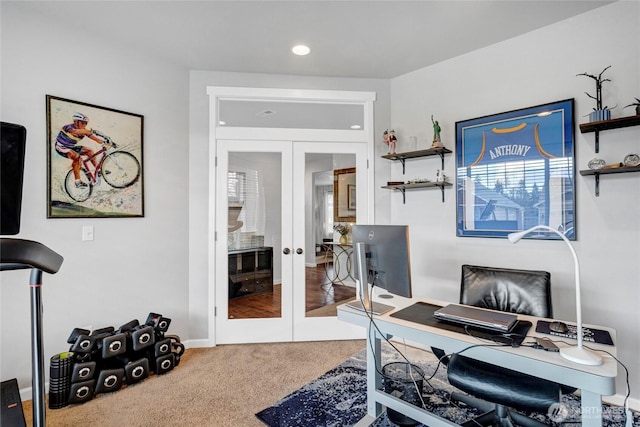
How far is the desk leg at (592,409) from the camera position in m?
1.22

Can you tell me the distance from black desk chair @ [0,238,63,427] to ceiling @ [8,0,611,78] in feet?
6.61

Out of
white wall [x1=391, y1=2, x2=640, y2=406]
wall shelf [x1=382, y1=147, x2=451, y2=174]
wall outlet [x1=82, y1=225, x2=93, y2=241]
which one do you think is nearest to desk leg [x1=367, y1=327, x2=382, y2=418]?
white wall [x1=391, y1=2, x2=640, y2=406]

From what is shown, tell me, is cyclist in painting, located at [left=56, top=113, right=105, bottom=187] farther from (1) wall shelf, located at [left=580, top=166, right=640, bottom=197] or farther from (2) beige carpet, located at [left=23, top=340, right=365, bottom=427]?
(1) wall shelf, located at [left=580, top=166, right=640, bottom=197]

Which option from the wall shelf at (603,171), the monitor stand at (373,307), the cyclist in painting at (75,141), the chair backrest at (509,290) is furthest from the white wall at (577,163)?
the cyclist in painting at (75,141)

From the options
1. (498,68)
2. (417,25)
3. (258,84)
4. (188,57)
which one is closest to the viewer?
(417,25)

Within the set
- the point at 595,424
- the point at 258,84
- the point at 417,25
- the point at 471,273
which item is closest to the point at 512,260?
the point at 471,273

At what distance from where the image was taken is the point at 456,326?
1668 millimetres

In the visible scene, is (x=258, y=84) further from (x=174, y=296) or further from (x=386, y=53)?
(x=174, y=296)

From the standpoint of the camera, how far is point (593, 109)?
7.41ft

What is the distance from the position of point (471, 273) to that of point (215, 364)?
2222mm

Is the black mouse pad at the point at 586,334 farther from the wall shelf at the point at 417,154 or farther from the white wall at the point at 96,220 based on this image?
the white wall at the point at 96,220

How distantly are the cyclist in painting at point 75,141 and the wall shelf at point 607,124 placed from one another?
366 cm

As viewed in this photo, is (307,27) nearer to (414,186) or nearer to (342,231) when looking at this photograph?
(414,186)

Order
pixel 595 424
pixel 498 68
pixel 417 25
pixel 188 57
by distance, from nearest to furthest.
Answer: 1. pixel 595 424
2. pixel 417 25
3. pixel 498 68
4. pixel 188 57
